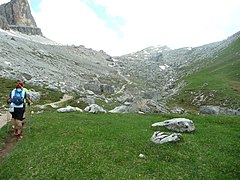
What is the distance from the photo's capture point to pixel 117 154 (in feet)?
70.9

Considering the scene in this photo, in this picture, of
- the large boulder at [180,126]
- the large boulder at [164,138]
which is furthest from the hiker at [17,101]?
the large boulder at [180,126]

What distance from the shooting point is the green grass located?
1866 centimetres

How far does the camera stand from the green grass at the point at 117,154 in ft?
61.2

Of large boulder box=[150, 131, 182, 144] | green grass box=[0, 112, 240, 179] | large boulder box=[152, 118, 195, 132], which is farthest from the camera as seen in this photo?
large boulder box=[152, 118, 195, 132]

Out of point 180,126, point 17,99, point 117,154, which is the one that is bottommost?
point 180,126

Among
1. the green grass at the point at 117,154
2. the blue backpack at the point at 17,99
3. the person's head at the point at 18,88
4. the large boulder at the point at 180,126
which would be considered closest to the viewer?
the green grass at the point at 117,154

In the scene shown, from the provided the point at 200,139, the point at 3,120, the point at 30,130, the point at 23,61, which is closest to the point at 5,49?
the point at 23,61

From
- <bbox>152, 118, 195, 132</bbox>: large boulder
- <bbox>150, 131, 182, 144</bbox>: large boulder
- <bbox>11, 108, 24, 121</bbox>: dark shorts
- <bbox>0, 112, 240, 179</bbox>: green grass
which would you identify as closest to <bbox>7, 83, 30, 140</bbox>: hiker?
<bbox>11, 108, 24, 121</bbox>: dark shorts

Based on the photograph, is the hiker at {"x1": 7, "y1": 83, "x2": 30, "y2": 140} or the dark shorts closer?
the hiker at {"x1": 7, "y1": 83, "x2": 30, "y2": 140}

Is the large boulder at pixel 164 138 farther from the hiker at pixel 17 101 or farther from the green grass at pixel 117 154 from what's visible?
the hiker at pixel 17 101

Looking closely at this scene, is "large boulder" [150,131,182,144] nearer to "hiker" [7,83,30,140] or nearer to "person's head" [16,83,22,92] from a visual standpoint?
"hiker" [7,83,30,140]

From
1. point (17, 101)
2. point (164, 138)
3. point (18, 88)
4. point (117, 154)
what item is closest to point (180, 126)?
point (164, 138)

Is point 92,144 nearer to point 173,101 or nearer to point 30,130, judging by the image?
point 30,130

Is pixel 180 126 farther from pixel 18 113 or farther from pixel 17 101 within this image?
pixel 17 101
